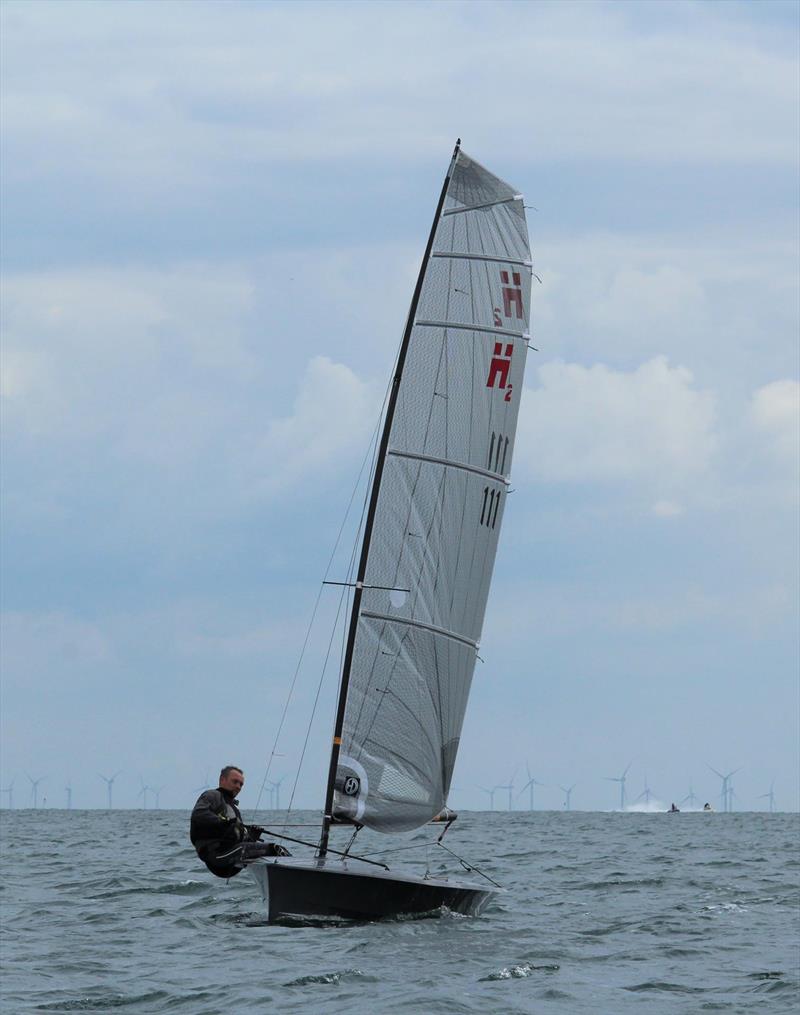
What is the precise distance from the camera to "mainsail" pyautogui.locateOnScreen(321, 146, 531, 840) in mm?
23469

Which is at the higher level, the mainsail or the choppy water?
the mainsail

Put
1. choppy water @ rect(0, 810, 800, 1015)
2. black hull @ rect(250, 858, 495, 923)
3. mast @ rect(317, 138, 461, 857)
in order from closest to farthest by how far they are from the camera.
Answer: choppy water @ rect(0, 810, 800, 1015)
black hull @ rect(250, 858, 495, 923)
mast @ rect(317, 138, 461, 857)

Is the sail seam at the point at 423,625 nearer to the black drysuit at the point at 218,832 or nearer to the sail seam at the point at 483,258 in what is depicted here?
the black drysuit at the point at 218,832

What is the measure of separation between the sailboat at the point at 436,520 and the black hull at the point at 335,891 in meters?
0.72

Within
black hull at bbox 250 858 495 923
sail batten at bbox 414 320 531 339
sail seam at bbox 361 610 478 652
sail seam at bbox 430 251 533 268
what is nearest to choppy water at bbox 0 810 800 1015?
black hull at bbox 250 858 495 923

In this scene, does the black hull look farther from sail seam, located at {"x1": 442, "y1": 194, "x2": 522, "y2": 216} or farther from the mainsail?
sail seam, located at {"x1": 442, "y1": 194, "x2": 522, "y2": 216}

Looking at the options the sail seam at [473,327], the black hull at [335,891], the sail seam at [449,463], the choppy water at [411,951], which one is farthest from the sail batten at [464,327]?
the choppy water at [411,951]

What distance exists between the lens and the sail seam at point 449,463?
2367 centimetres

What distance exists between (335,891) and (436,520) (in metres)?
5.70

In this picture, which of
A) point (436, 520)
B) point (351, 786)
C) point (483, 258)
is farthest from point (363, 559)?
point (483, 258)

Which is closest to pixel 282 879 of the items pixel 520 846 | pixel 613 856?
pixel 613 856

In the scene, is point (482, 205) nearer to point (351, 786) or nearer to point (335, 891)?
point (351, 786)

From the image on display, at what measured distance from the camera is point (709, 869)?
136ft

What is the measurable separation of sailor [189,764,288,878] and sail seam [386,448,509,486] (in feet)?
17.3
